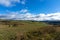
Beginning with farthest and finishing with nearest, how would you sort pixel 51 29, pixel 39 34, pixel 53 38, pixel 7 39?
pixel 51 29
pixel 39 34
pixel 53 38
pixel 7 39

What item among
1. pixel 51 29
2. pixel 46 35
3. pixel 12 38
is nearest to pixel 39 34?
pixel 46 35

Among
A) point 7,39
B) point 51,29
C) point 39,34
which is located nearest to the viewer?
point 7,39

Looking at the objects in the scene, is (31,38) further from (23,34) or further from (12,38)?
(12,38)

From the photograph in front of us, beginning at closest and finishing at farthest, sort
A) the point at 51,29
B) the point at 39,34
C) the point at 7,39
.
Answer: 1. the point at 7,39
2. the point at 39,34
3. the point at 51,29

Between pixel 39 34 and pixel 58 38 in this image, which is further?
pixel 39 34

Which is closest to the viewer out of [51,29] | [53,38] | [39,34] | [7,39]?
[7,39]

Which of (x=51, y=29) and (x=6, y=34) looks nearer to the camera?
(x=6, y=34)

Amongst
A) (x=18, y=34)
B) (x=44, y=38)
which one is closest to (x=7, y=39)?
(x=18, y=34)

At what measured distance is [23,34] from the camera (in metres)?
23.3

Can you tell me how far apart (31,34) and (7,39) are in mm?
4682

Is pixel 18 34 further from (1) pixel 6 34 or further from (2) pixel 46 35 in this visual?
(2) pixel 46 35

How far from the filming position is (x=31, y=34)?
24109 millimetres

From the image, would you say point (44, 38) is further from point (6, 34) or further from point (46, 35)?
point (6, 34)

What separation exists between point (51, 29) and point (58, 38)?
13.5 ft
